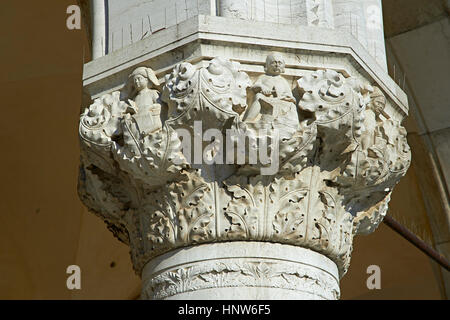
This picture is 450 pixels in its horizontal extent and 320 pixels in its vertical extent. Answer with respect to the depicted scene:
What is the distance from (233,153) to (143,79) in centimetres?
44

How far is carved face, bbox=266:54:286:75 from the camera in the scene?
11.3 ft

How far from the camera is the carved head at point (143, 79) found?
3506 millimetres

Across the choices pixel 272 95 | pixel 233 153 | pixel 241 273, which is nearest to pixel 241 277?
pixel 241 273

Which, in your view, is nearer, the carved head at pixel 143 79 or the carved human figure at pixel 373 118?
the carved head at pixel 143 79

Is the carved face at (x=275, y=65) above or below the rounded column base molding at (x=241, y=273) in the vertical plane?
above

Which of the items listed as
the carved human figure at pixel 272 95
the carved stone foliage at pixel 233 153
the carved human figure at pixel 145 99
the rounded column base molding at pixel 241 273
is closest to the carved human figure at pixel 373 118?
the carved stone foliage at pixel 233 153

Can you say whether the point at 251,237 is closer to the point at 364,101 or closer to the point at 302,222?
the point at 302,222

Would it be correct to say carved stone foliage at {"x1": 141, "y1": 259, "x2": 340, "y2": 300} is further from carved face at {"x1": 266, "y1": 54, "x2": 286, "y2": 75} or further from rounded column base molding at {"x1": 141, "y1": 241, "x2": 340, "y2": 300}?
carved face at {"x1": 266, "y1": 54, "x2": 286, "y2": 75}

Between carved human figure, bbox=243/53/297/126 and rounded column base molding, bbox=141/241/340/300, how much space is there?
422 millimetres

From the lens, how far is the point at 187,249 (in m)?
3.39

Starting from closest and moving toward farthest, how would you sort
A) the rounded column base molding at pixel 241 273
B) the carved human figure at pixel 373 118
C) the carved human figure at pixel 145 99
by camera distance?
the rounded column base molding at pixel 241 273 < the carved human figure at pixel 145 99 < the carved human figure at pixel 373 118

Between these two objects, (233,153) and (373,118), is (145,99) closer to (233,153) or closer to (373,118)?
(233,153)

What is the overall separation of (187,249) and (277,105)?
56 cm

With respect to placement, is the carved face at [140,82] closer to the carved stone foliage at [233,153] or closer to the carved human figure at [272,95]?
the carved stone foliage at [233,153]
